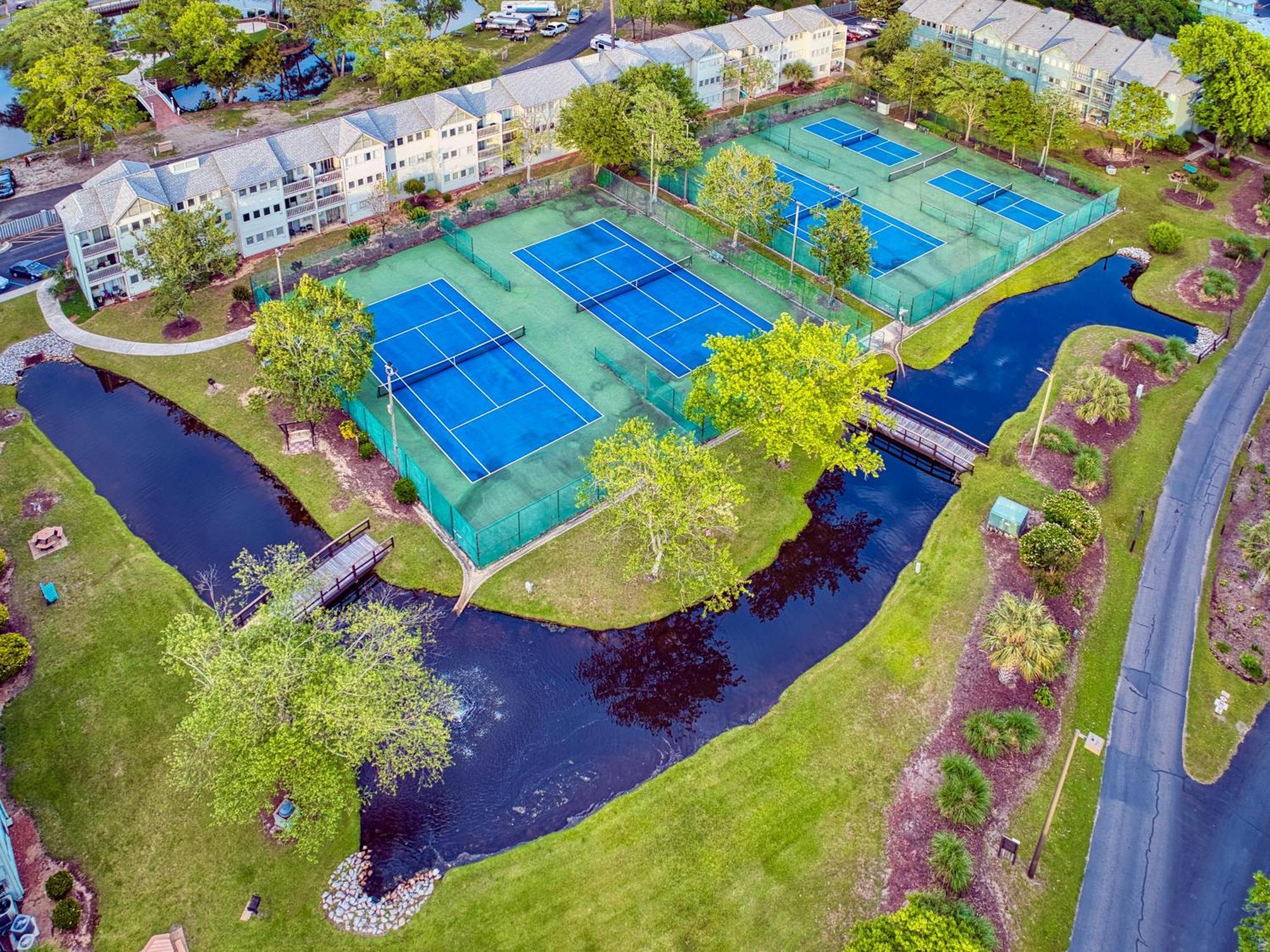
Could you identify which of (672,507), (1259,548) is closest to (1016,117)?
(1259,548)

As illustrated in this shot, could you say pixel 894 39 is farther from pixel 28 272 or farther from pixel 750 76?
pixel 28 272

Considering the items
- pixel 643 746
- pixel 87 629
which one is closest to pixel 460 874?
pixel 643 746

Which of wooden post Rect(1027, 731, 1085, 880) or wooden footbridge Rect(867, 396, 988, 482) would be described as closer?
wooden post Rect(1027, 731, 1085, 880)

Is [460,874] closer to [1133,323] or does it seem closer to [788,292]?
[788,292]

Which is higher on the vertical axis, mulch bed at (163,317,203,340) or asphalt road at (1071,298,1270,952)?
asphalt road at (1071,298,1270,952)

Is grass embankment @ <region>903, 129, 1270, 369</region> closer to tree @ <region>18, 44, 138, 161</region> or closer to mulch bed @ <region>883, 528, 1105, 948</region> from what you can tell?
mulch bed @ <region>883, 528, 1105, 948</region>

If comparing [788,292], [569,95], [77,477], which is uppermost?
Answer: [569,95]

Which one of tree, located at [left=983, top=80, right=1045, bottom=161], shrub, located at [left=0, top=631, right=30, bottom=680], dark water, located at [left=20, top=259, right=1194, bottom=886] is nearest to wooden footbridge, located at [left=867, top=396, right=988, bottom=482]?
dark water, located at [left=20, top=259, right=1194, bottom=886]
